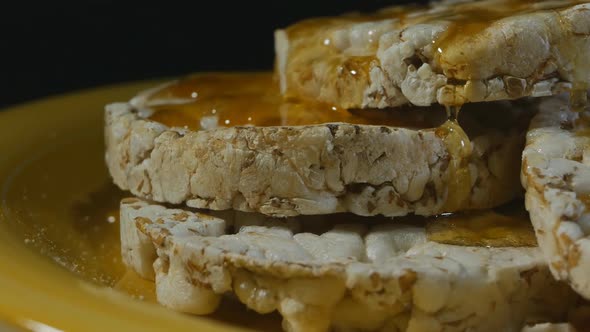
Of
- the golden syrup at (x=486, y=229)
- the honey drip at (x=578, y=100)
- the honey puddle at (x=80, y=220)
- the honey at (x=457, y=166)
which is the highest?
the honey drip at (x=578, y=100)

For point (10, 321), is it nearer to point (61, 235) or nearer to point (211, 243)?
point (211, 243)

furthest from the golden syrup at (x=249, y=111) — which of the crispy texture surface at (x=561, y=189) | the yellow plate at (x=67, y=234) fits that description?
the yellow plate at (x=67, y=234)

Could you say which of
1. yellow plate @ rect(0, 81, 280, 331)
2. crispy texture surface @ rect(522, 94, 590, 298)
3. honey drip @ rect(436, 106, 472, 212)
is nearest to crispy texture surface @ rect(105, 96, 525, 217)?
honey drip @ rect(436, 106, 472, 212)

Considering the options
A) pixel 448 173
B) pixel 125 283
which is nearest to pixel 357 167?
pixel 448 173

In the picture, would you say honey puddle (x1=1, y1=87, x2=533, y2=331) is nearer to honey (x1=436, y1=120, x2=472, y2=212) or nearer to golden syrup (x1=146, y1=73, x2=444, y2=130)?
honey (x1=436, y1=120, x2=472, y2=212)

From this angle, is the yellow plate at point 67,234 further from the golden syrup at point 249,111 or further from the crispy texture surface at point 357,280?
the golden syrup at point 249,111
